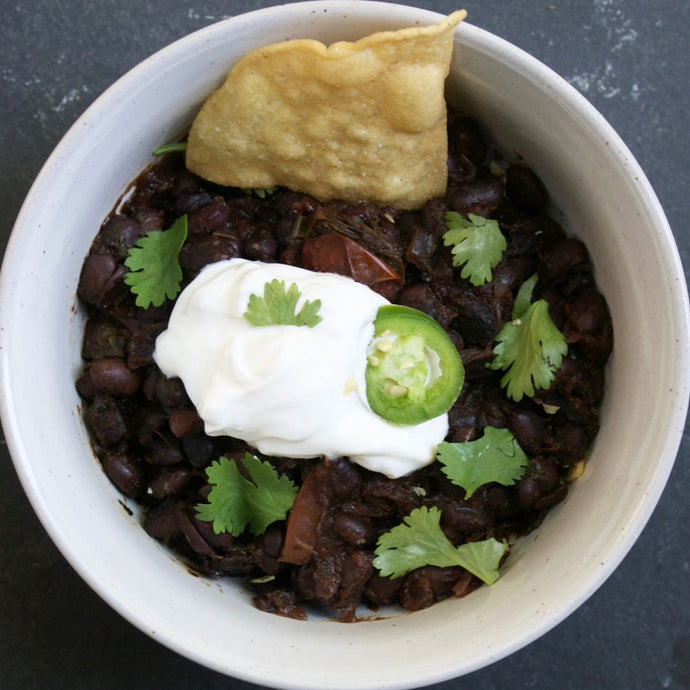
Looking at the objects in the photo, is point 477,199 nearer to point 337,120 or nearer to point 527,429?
point 337,120

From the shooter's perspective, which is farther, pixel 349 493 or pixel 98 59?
pixel 98 59

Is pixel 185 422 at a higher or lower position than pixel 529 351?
lower

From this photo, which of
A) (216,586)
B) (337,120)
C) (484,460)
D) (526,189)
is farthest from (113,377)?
(526,189)

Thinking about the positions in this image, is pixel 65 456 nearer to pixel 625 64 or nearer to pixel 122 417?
pixel 122 417

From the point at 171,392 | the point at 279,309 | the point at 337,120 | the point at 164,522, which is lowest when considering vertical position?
the point at 164,522

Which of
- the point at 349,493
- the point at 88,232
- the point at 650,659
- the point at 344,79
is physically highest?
the point at 344,79

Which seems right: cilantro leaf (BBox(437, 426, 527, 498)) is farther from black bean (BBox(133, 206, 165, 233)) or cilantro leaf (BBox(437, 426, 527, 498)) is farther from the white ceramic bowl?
black bean (BBox(133, 206, 165, 233))

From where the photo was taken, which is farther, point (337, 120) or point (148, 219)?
point (148, 219)

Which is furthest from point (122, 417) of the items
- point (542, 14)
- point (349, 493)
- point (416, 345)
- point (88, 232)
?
point (542, 14)
